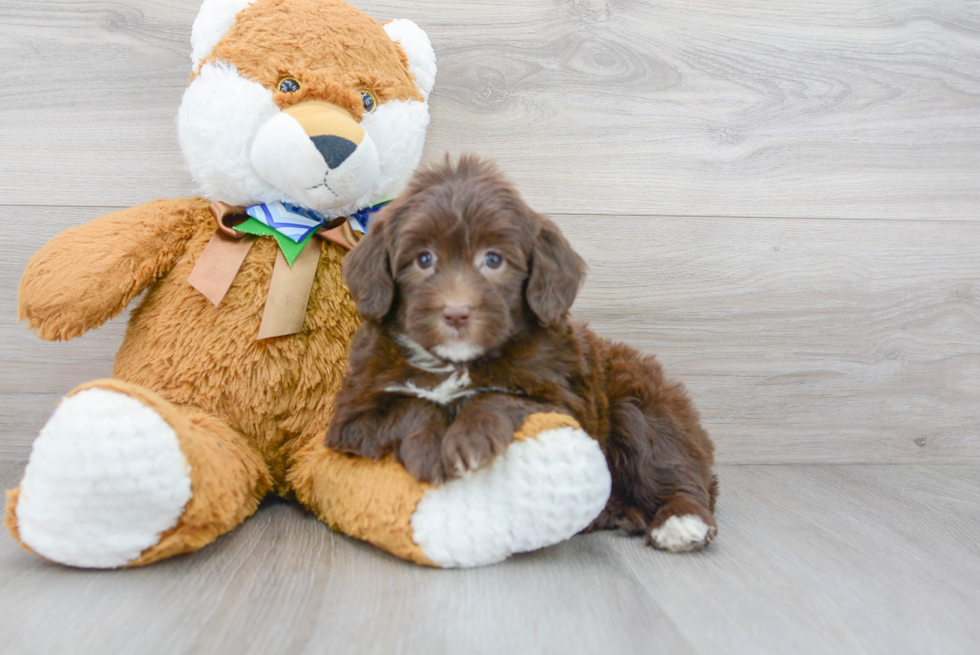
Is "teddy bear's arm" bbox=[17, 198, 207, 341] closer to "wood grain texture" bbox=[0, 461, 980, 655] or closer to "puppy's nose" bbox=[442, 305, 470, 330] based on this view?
"wood grain texture" bbox=[0, 461, 980, 655]

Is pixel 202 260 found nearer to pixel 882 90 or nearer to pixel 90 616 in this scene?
pixel 90 616

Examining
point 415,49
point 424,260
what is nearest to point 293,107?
point 415,49

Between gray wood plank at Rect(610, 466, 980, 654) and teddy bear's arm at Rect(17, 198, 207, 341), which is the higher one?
teddy bear's arm at Rect(17, 198, 207, 341)

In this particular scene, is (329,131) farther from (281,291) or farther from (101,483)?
(101,483)

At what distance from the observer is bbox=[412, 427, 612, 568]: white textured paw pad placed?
1.41 m

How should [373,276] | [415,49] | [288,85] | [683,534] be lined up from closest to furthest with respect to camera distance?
[373,276] → [683,534] → [288,85] → [415,49]

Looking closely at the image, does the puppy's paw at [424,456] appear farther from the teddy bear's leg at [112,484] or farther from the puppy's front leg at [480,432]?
the teddy bear's leg at [112,484]

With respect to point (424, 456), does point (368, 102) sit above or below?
above

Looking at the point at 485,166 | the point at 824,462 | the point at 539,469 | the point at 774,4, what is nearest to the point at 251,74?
the point at 485,166

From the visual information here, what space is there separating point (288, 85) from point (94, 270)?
24.8 inches

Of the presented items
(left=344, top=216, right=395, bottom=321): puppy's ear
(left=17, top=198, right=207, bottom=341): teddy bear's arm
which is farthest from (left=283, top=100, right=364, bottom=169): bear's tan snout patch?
(left=17, top=198, right=207, bottom=341): teddy bear's arm

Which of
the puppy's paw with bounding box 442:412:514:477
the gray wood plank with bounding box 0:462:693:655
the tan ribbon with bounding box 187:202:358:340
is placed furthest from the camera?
the tan ribbon with bounding box 187:202:358:340

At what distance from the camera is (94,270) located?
164 cm

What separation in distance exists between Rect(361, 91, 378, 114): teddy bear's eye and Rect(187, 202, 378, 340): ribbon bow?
29 cm
